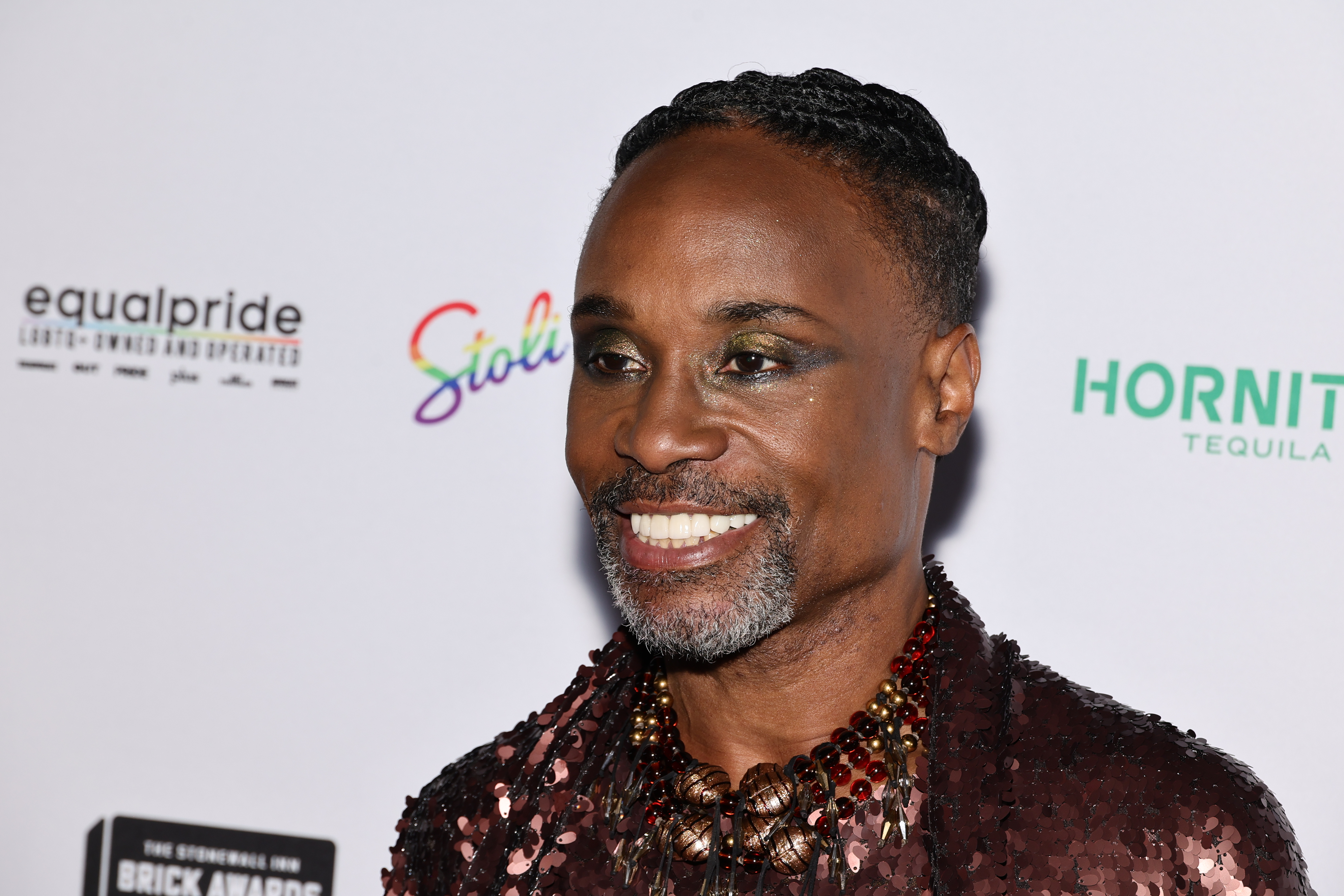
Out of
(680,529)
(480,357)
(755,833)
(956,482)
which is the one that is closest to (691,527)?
(680,529)

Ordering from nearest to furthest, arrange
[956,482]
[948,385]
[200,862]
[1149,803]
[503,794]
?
[1149,803]
[948,385]
[503,794]
[956,482]
[200,862]

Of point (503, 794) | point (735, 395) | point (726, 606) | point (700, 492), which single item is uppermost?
point (735, 395)

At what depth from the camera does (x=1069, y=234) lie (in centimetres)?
233

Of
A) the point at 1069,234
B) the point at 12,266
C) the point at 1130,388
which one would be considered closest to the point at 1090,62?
the point at 1069,234

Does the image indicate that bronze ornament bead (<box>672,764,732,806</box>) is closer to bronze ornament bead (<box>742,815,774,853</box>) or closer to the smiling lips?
bronze ornament bead (<box>742,815,774,853</box>)

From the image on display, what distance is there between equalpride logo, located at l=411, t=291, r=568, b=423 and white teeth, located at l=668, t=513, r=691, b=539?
4.14 ft

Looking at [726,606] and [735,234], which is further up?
[735,234]

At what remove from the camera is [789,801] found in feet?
4.76

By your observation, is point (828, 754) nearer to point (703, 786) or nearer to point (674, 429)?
point (703, 786)

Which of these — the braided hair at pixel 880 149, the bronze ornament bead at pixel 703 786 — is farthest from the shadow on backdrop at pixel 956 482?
the bronze ornament bead at pixel 703 786

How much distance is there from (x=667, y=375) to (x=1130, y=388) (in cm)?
130

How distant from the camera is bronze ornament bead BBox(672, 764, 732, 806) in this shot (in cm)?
149

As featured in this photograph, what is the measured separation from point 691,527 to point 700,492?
0.20 ft

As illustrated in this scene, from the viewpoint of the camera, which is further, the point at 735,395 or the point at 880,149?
the point at 880,149
